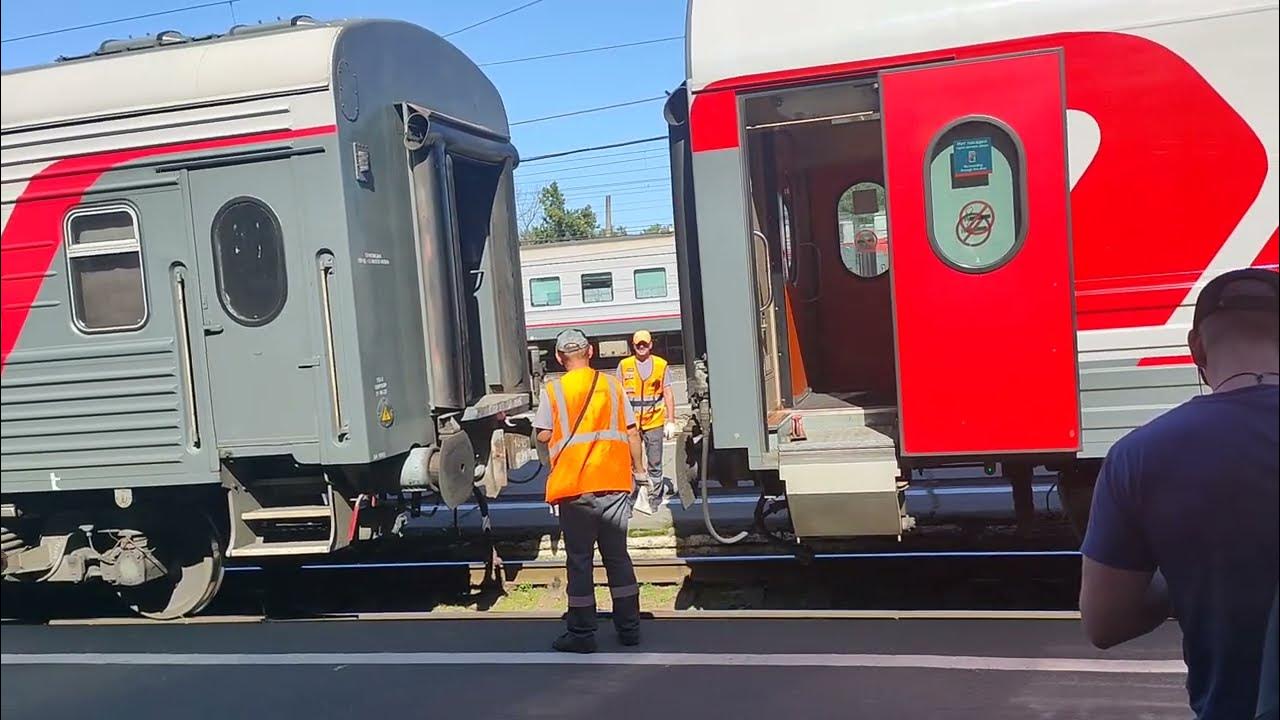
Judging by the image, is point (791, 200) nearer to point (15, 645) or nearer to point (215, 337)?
point (215, 337)

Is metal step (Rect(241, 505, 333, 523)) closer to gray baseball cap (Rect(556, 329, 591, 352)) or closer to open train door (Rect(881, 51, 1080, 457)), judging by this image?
gray baseball cap (Rect(556, 329, 591, 352))

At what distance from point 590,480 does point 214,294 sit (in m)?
2.51

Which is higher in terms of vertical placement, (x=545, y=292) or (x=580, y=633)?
(x=545, y=292)

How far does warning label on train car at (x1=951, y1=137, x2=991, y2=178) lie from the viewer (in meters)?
4.80

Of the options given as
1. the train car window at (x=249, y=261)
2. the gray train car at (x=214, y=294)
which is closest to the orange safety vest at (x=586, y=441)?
the gray train car at (x=214, y=294)

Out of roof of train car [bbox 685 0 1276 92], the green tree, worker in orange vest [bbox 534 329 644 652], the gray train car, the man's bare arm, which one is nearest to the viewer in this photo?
the man's bare arm

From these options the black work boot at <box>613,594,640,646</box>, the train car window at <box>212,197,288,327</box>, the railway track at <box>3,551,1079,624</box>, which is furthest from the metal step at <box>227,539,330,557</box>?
the black work boot at <box>613,594,640,646</box>

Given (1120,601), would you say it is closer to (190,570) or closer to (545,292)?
(190,570)

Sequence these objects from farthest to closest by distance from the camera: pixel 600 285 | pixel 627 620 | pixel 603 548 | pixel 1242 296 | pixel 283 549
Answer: pixel 600 285 < pixel 283 549 < pixel 603 548 < pixel 627 620 < pixel 1242 296

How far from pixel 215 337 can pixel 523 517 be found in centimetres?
373

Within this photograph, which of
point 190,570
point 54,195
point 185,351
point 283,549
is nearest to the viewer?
point 54,195

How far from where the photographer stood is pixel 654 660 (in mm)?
4773

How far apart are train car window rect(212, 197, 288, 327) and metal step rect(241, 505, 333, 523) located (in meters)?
1.12

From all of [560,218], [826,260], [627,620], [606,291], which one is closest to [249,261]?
[627,620]
